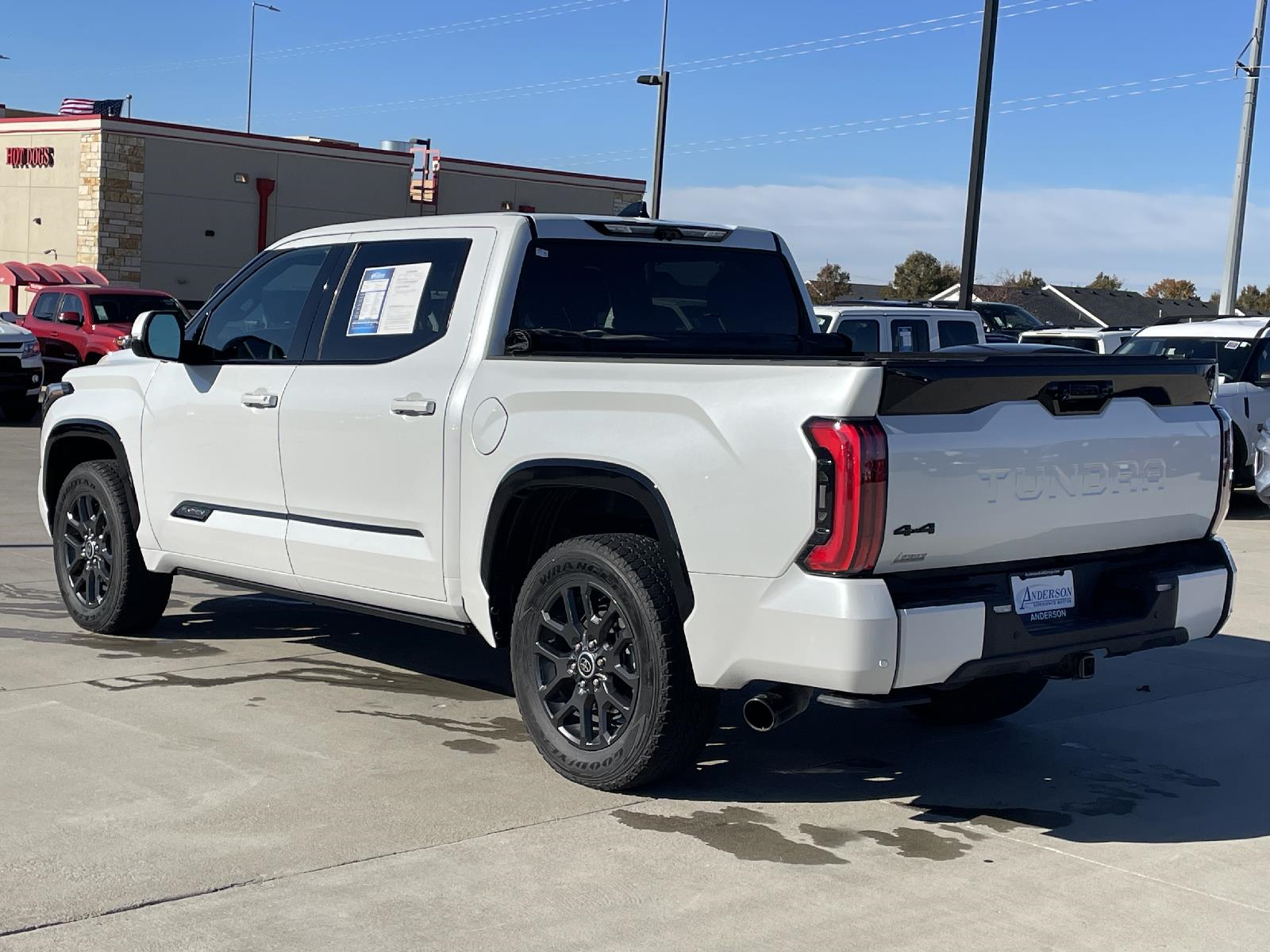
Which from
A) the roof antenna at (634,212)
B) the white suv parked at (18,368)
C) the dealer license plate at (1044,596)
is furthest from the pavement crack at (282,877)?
the white suv parked at (18,368)

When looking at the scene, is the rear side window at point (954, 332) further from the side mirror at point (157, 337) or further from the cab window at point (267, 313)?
the side mirror at point (157, 337)

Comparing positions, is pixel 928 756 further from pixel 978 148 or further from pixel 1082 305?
pixel 1082 305

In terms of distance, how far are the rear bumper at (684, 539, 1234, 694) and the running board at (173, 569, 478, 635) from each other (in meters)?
1.35

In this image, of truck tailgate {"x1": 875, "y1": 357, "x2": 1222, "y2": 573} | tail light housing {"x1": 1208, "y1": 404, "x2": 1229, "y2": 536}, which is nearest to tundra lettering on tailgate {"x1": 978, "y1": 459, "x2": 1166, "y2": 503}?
truck tailgate {"x1": 875, "y1": 357, "x2": 1222, "y2": 573}

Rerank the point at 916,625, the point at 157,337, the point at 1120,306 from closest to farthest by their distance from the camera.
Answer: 1. the point at 916,625
2. the point at 157,337
3. the point at 1120,306

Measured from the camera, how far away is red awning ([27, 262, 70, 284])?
32938 millimetres

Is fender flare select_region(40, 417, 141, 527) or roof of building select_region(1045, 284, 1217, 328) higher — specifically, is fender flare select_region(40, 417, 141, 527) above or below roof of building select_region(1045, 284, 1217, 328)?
below

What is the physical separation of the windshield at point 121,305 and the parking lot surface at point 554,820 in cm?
1765

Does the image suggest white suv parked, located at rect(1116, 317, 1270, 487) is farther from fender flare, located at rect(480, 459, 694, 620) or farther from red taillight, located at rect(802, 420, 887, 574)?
red taillight, located at rect(802, 420, 887, 574)

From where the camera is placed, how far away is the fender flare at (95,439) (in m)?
7.57

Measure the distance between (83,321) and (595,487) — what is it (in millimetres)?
20416

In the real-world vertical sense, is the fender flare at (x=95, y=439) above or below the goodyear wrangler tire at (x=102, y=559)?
above

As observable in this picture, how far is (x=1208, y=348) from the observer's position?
53.4ft

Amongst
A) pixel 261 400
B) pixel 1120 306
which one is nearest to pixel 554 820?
pixel 261 400
